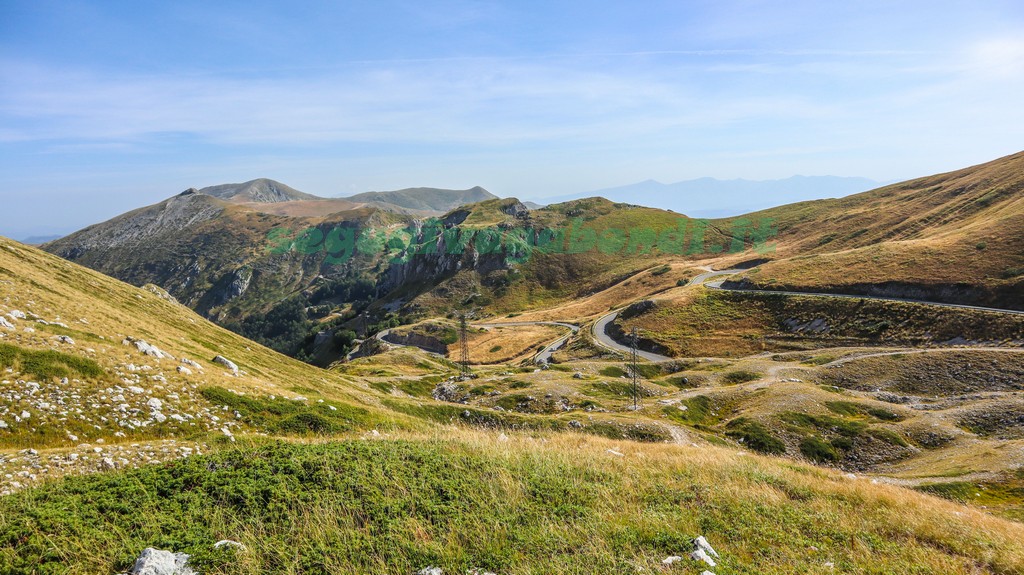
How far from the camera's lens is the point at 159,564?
21.9ft

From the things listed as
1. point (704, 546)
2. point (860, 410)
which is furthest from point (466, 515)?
point (860, 410)

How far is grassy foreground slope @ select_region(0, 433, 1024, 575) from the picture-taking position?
732 centimetres

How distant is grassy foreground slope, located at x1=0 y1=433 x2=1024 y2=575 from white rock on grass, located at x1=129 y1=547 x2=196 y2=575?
0.22 metres

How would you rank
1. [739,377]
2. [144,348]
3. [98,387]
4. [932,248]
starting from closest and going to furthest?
[98,387] < [144,348] < [739,377] < [932,248]

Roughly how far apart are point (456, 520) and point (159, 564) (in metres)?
4.73

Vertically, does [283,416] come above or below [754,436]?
above

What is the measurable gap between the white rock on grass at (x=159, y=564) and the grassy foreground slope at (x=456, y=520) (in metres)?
0.22

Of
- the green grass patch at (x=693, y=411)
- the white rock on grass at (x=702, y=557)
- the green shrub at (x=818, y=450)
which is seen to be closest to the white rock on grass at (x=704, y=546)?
the white rock on grass at (x=702, y=557)

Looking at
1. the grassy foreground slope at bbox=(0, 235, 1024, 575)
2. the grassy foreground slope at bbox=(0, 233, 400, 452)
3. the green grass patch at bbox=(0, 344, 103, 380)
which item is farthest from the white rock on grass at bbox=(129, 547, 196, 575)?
the green grass patch at bbox=(0, 344, 103, 380)

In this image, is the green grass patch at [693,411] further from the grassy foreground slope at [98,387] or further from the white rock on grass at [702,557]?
the white rock on grass at [702,557]

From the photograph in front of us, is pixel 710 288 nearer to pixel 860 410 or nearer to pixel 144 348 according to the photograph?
pixel 860 410

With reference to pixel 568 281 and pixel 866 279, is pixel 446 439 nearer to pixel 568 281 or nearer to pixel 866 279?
pixel 866 279

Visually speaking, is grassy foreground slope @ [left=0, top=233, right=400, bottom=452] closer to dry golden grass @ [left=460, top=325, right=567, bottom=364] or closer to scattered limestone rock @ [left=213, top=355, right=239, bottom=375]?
scattered limestone rock @ [left=213, top=355, right=239, bottom=375]

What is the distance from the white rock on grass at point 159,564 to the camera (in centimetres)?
655
